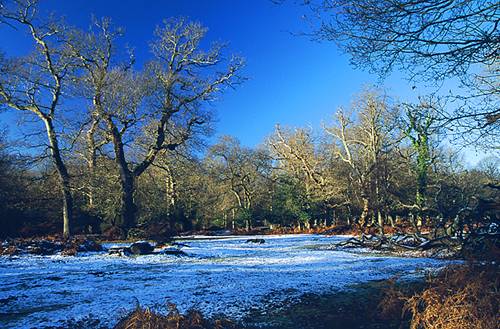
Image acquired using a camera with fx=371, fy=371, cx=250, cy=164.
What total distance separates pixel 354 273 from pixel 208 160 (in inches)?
1542

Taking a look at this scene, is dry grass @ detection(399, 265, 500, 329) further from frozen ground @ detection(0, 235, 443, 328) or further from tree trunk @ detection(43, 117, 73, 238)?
tree trunk @ detection(43, 117, 73, 238)

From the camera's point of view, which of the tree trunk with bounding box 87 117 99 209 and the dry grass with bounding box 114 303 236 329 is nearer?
the dry grass with bounding box 114 303 236 329

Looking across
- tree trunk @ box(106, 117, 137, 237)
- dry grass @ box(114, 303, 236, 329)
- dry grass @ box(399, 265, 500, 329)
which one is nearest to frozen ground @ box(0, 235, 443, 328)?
dry grass @ box(114, 303, 236, 329)

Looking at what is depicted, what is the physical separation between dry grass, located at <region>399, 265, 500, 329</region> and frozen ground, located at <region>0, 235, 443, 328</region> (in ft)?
6.11

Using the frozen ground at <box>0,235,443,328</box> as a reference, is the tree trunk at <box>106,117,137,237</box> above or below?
above

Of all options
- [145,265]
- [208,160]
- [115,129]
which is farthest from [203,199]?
[145,265]

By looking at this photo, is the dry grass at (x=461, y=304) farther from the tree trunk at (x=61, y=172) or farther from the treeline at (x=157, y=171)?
the tree trunk at (x=61, y=172)

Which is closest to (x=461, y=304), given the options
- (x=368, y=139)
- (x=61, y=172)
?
(x=61, y=172)

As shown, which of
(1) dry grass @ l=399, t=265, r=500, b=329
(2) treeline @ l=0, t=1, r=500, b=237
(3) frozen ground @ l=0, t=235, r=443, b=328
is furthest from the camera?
(2) treeline @ l=0, t=1, r=500, b=237

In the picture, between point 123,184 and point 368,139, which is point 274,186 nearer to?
point 368,139

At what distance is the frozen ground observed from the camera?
4.47m

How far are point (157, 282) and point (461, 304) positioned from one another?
4.39 m

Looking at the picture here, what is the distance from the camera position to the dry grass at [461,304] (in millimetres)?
3213

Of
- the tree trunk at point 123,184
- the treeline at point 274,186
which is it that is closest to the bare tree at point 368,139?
the treeline at point 274,186
